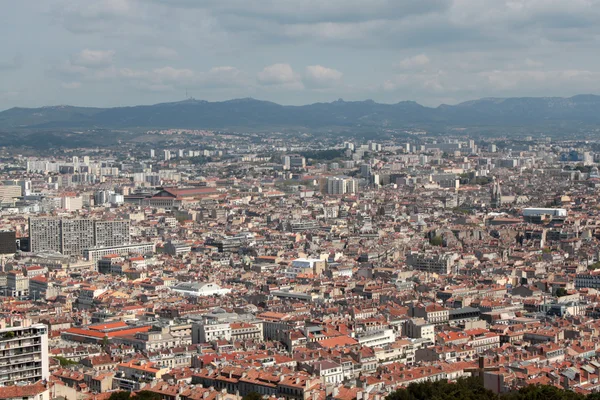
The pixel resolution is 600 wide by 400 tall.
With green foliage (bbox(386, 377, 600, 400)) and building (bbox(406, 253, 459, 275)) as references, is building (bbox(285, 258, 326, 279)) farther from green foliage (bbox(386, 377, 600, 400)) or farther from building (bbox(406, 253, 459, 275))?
green foliage (bbox(386, 377, 600, 400))

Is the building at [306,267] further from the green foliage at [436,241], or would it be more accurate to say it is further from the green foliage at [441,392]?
the green foliage at [441,392]

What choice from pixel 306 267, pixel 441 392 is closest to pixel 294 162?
pixel 306 267

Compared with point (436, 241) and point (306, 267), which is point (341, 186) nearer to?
point (436, 241)

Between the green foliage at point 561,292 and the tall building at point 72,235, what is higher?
the green foliage at point 561,292

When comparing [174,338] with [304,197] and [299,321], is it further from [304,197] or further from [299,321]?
[304,197]

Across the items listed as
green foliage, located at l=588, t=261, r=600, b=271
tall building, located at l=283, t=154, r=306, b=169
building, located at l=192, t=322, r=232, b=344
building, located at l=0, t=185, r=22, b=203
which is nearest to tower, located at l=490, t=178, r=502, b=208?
green foliage, located at l=588, t=261, r=600, b=271

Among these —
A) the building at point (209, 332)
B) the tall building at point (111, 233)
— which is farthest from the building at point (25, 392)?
the tall building at point (111, 233)

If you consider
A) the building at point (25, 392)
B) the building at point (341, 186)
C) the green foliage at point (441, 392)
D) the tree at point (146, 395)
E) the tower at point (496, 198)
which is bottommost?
the building at point (341, 186)
